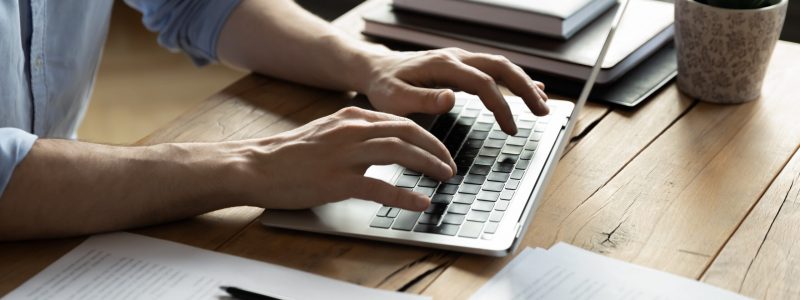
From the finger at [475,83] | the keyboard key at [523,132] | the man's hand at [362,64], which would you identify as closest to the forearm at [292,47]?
the man's hand at [362,64]

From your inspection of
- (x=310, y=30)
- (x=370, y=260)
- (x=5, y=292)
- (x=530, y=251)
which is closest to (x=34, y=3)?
(x=310, y=30)

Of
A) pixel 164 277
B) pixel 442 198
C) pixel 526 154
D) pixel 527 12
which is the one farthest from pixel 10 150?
pixel 527 12

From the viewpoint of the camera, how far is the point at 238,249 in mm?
890

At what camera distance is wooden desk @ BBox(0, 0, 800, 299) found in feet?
2.78

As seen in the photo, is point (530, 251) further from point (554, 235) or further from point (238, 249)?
point (238, 249)

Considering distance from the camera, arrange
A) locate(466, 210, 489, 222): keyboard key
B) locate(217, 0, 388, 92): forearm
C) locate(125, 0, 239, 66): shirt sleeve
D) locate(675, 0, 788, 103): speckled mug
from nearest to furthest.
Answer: locate(466, 210, 489, 222): keyboard key, locate(675, 0, 788, 103): speckled mug, locate(217, 0, 388, 92): forearm, locate(125, 0, 239, 66): shirt sleeve

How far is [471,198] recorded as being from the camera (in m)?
0.94

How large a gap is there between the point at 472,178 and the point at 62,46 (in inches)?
24.6

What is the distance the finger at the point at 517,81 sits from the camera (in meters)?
1.09

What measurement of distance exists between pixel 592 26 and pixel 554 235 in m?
0.47

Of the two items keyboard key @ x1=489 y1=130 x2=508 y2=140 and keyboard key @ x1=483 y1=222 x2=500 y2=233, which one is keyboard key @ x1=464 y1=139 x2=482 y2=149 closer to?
keyboard key @ x1=489 y1=130 x2=508 y2=140

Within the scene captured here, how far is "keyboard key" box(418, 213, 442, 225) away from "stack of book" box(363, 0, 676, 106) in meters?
0.36

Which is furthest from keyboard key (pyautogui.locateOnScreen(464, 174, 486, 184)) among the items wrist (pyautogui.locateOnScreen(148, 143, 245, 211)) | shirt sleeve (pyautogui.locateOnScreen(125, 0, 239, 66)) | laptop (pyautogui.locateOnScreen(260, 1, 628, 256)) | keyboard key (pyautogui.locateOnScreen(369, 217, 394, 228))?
shirt sleeve (pyautogui.locateOnScreen(125, 0, 239, 66))

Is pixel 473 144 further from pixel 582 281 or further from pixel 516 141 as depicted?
pixel 582 281
